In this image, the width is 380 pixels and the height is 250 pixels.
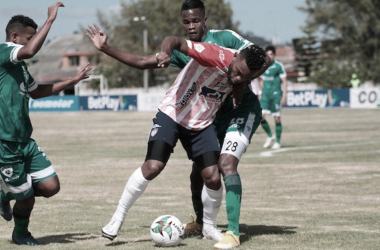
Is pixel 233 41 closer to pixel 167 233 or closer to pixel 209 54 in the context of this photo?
pixel 209 54

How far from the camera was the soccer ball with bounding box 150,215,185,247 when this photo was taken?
7148 millimetres

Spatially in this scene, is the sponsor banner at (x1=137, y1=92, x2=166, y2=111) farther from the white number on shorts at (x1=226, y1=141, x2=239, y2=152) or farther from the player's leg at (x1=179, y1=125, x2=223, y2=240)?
the white number on shorts at (x1=226, y1=141, x2=239, y2=152)

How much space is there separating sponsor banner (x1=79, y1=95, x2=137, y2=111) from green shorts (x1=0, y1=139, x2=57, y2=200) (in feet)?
137

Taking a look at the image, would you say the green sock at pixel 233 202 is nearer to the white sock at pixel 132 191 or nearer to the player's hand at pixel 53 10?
the white sock at pixel 132 191

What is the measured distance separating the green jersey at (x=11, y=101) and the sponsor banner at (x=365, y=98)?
3816 cm

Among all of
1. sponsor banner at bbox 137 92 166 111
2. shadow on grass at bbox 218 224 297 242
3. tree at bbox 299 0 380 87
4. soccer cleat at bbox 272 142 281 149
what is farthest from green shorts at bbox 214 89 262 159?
tree at bbox 299 0 380 87

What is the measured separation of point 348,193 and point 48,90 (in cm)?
538

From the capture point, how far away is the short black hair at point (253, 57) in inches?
272

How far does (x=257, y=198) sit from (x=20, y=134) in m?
4.68

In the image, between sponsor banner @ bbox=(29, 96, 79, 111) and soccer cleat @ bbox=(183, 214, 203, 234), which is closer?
soccer cleat @ bbox=(183, 214, 203, 234)

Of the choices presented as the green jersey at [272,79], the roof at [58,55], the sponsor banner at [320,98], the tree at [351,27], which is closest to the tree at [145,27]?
the roof at [58,55]

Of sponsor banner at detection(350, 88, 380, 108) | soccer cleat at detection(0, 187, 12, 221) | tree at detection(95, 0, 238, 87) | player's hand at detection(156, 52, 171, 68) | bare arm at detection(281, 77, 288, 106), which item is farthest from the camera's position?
tree at detection(95, 0, 238, 87)

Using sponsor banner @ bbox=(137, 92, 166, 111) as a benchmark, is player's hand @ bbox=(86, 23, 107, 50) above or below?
above

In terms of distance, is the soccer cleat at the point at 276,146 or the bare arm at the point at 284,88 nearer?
the soccer cleat at the point at 276,146
